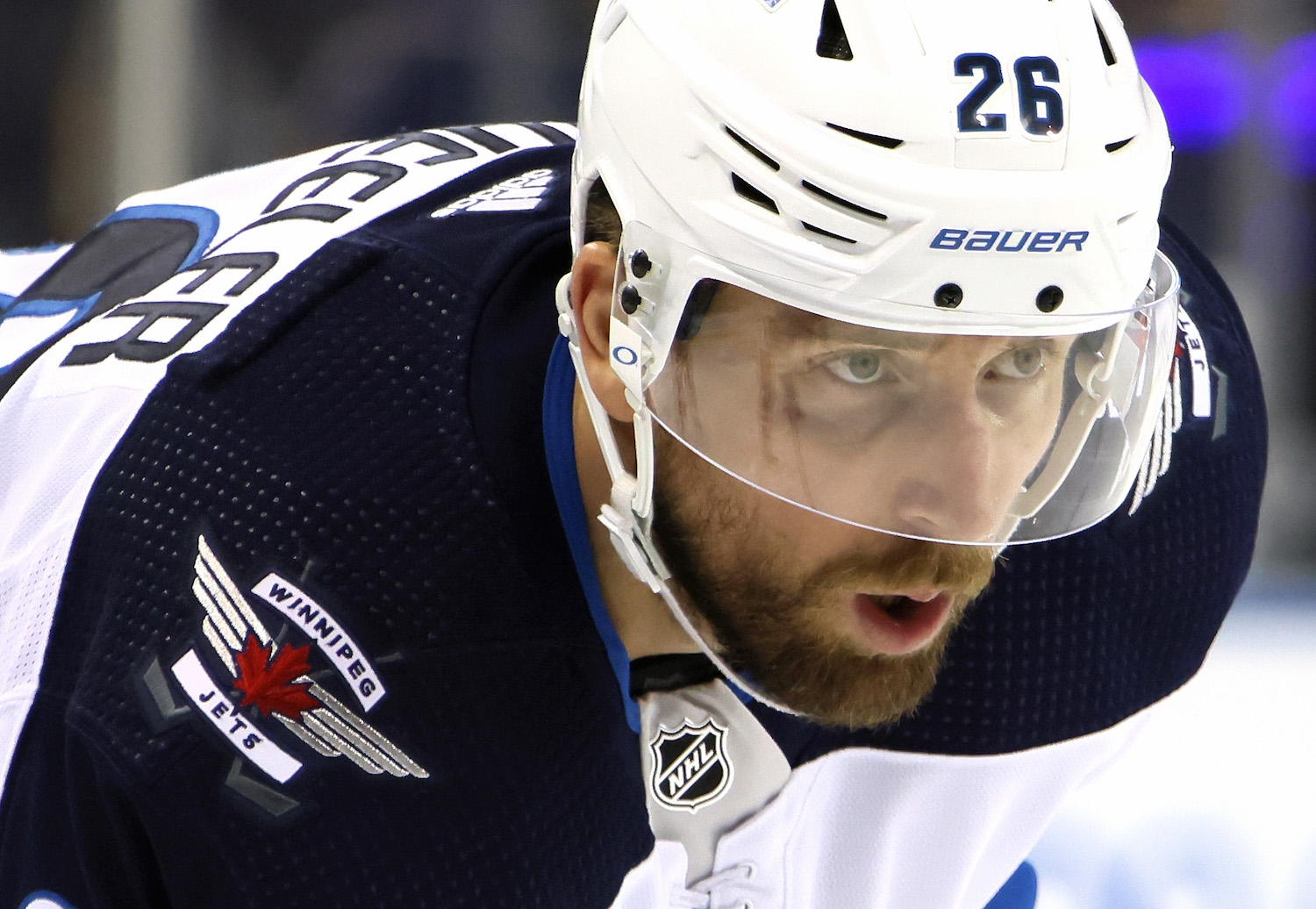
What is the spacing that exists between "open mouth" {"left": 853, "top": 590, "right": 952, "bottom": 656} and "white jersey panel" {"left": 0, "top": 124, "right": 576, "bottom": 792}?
59 centimetres

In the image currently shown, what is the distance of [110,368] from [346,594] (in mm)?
336

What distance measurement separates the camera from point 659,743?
5.32 feet

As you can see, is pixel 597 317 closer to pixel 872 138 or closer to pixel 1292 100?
pixel 872 138

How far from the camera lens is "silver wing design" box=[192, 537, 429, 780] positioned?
1.38 metres

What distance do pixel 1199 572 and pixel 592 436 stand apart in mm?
682

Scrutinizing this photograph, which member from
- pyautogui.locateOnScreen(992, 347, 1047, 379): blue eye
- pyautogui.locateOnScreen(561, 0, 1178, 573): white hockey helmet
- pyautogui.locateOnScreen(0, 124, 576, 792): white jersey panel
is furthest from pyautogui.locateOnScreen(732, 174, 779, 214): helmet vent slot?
pyautogui.locateOnScreen(0, 124, 576, 792): white jersey panel

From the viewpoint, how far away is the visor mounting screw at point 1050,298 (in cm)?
126

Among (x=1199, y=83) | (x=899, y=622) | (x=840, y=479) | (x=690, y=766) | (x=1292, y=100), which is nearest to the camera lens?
(x=840, y=479)

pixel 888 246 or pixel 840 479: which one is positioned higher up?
pixel 888 246

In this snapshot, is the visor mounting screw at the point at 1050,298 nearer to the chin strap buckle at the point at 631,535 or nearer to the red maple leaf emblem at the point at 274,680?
the chin strap buckle at the point at 631,535

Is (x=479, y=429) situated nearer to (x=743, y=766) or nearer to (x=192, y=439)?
(x=192, y=439)

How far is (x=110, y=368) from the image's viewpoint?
5.05 feet

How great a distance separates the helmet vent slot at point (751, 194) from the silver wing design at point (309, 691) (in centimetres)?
51

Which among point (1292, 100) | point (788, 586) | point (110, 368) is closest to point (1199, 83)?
point (1292, 100)
